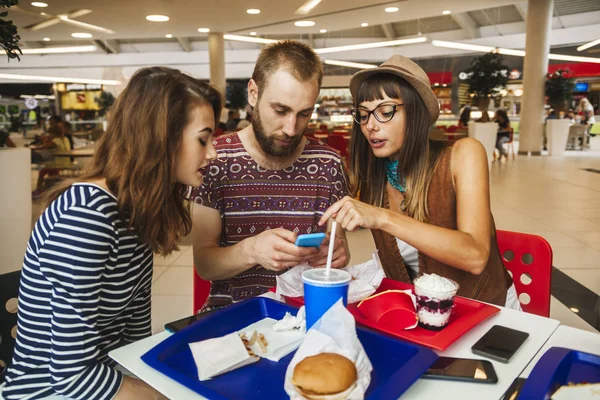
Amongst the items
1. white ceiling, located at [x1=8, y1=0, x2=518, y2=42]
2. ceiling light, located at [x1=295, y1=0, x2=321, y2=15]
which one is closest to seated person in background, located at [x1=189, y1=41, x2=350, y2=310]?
ceiling light, located at [x1=295, y1=0, x2=321, y2=15]

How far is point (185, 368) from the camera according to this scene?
1.01m

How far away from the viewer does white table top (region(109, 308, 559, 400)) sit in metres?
0.91

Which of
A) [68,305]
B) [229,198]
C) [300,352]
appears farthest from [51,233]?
[229,198]

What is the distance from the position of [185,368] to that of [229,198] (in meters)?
0.96

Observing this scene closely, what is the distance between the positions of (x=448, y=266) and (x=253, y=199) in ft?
2.69

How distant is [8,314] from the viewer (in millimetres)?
1453

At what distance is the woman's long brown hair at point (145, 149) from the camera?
1.20 meters

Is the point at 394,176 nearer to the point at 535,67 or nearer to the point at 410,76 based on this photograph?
the point at 410,76

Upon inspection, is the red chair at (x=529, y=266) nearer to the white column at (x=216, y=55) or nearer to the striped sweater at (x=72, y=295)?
the striped sweater at (x=72, y=295)

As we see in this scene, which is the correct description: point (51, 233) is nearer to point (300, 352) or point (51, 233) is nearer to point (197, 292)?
point (300, 352)

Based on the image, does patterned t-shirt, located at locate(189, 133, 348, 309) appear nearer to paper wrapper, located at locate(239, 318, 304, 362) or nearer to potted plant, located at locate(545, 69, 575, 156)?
paper wrapper, located at locate(239, 318, 304, 362)

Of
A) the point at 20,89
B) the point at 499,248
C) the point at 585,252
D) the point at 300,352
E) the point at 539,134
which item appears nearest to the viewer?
the point at 300,352

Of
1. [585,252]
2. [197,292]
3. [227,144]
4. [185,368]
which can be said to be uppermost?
[227,144]

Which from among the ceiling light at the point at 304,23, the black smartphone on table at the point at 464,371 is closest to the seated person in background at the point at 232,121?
the ceiling light at the point at 304,23
